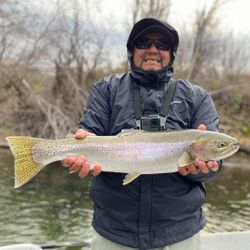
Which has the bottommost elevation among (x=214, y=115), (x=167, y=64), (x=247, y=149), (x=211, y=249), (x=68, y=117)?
(x=247, y=149)

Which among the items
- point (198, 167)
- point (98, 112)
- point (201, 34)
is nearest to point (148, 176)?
point (198, 167)

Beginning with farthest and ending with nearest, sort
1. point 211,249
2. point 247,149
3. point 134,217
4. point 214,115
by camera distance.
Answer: point 247,149
point 211,249
point 214,115
point 134,217

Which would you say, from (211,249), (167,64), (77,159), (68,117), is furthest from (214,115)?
(68,117)

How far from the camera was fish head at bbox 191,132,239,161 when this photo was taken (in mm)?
3568

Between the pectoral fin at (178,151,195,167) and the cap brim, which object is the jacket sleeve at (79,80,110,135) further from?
the pectoral fin at (178,151,195,167)

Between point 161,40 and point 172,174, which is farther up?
point 161,40

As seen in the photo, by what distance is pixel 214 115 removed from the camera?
382 centimetres

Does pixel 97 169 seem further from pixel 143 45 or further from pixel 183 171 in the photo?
pixel 143 45

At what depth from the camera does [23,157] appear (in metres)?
3.73

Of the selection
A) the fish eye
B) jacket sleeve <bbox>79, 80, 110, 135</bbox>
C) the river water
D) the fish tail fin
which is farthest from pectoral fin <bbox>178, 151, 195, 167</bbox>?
the river water

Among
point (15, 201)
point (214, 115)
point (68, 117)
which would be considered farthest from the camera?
point (68, 117)

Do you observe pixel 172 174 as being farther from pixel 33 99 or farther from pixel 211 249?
pixel 33 99

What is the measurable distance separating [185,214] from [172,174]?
0.32m

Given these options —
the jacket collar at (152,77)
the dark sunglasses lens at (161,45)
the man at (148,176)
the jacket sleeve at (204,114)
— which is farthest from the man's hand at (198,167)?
the dark sunglasses lens at (161,45)
